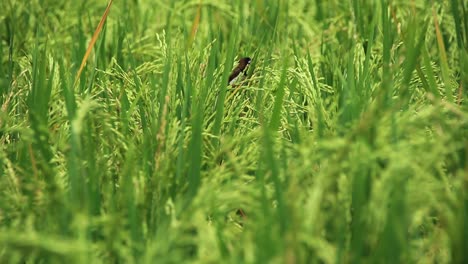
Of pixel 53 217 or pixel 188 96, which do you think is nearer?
pixel 53 217

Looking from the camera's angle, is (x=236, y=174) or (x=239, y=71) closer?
(x=236, y=174)

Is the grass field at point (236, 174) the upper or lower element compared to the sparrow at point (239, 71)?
lower

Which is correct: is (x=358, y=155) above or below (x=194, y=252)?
above

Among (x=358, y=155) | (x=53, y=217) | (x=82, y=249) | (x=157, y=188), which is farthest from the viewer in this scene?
(x=157, y=188)

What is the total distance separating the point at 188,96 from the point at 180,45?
1.25ft

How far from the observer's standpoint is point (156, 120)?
220cm

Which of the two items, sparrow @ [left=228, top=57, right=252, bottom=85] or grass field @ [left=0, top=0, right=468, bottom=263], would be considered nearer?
grass field @ [left=0, top=0, right=468, bottom=263]

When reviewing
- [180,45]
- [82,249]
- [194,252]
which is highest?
[180,45]

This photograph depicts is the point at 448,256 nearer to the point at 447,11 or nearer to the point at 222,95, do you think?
the point at 222,95

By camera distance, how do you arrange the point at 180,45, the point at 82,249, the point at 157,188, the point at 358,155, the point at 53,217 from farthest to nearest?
the point at 180,45, the point at 157,188, the point at 53,217, the point at 358,155, the point at 82,249

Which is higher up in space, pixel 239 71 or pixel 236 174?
pixel 239 71

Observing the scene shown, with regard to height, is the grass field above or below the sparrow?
below

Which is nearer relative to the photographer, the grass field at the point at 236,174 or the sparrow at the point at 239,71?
the grass field at the point at 236,174

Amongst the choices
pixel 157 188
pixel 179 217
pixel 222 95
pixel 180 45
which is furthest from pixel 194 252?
pixel 180 45
